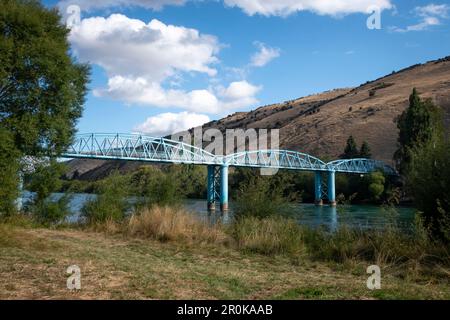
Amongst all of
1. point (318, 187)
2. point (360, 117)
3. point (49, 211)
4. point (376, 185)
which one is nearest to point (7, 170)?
point (49, 211)

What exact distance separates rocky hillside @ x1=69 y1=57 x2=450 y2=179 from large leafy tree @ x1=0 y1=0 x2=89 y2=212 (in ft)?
233

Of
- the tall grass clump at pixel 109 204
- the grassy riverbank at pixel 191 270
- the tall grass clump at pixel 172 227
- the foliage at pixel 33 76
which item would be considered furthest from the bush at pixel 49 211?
the tall grass clump at pixel 172 227

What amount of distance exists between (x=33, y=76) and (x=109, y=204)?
18.6ft

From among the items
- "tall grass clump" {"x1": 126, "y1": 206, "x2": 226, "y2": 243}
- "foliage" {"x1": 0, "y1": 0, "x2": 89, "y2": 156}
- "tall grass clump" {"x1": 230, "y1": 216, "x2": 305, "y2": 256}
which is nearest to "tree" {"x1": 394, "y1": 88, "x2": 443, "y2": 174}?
"tall grass clump" {"x1": 126, "y1": 206, "x2": 226, "y2": 243}

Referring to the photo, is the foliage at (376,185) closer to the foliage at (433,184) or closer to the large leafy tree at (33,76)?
the foliage at (433,184)

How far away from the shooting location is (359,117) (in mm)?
118125

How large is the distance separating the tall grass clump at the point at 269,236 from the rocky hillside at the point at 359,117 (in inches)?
2950
